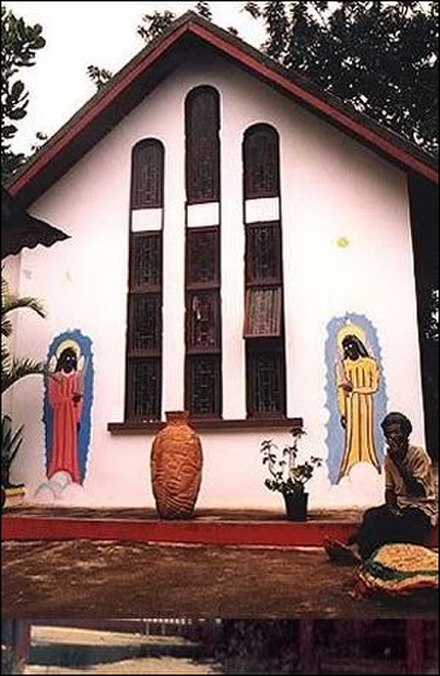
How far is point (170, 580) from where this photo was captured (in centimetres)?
136

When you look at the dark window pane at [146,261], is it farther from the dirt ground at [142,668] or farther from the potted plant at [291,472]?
the dirt ground at [142,668]

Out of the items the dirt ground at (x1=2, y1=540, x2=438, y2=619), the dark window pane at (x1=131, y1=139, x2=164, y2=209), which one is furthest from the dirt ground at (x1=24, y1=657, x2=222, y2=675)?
the dark window pane at (x1=131, y1=139, x2=164, y2=209)

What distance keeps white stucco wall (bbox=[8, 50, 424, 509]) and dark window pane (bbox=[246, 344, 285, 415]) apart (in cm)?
2

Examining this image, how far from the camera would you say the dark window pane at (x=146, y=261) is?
4.50 ft

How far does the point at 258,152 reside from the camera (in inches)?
58.7

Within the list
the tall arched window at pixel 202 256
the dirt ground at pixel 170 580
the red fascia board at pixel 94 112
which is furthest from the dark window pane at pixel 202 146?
the dirt ground at pixel 170 580

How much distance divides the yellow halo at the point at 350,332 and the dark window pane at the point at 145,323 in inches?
14.2

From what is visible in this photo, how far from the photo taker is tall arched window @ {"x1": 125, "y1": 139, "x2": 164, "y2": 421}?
131 centimetres

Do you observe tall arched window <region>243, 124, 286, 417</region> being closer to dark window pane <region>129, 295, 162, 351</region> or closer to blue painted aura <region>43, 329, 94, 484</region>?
dark window pane <region>129, 295, 162, 351</region>

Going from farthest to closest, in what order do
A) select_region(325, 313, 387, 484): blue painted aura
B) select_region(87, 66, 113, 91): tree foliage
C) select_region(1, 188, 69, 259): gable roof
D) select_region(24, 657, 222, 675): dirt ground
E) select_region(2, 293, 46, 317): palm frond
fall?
select_region(87, 66, 113, 91): tree foliage, select_region(325, 313, 387, 484): blue painted aura, select_region(2, 293, 46, 317): palm frond, select_region(1, 188, 69, 259): gable roof, select_region(24, 657, 222, 675): dirt ground

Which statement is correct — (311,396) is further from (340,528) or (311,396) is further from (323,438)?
(340,528)

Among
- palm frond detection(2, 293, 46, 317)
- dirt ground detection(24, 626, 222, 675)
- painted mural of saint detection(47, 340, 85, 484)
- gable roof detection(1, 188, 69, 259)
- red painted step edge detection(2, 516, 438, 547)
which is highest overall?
gable roof detection(1, 188, 69, 259)

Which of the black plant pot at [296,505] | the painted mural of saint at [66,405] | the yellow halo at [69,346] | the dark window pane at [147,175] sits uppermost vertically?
the dark window pane at [147,175]

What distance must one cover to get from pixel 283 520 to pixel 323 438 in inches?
6.8
